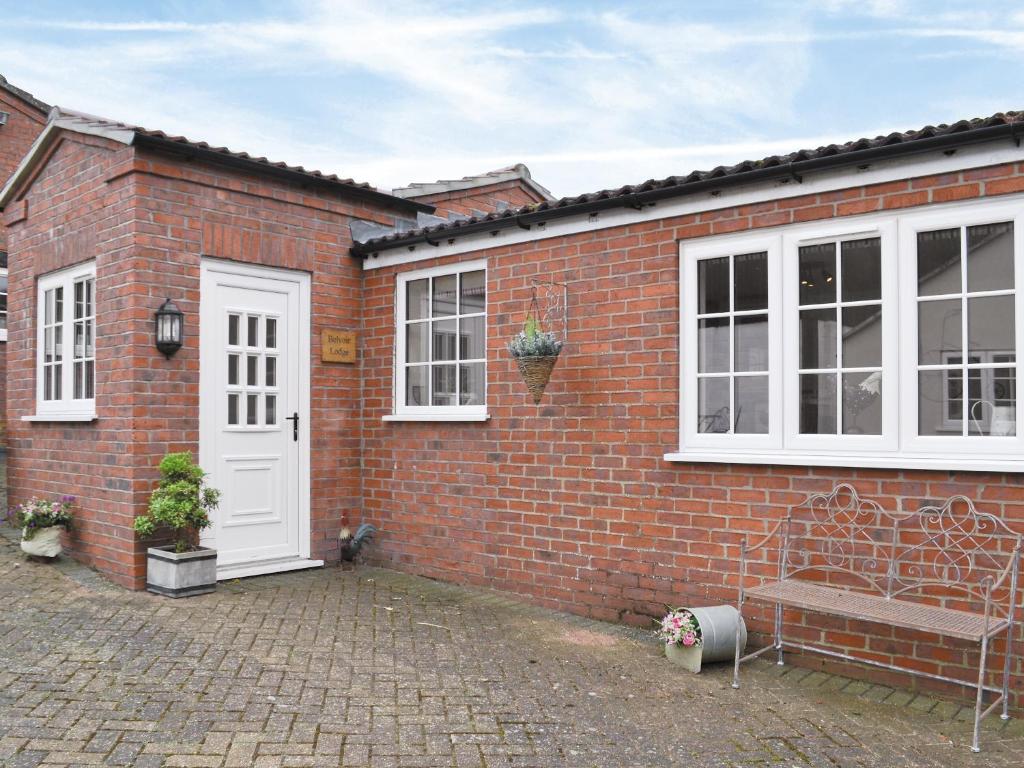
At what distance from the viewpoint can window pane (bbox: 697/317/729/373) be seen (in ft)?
18.7

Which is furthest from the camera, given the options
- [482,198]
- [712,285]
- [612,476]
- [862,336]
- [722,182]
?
[482,198]

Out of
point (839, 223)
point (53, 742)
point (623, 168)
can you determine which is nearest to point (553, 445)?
point (839, 223)

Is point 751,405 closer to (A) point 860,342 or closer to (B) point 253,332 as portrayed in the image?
(A) point 860,342

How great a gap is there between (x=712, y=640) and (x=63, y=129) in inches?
269

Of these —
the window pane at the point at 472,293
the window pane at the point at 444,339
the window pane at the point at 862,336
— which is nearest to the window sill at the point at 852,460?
the window pane at the point at 862,336

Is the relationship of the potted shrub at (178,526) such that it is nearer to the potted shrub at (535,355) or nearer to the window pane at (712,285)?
the potted shrub at (535,355)

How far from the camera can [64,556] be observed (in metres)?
7.43

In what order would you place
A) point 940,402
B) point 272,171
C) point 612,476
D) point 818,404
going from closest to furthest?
point 940,402 < point 818,404 < point 612,476 < point 272,171

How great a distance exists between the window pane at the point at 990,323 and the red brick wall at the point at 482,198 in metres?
6.83

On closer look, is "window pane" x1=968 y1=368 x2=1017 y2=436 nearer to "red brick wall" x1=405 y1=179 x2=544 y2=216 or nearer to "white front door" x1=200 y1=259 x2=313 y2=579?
"white front door" x1=200 y1=259 x2=313 y2=579

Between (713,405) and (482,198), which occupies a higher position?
(482,198)

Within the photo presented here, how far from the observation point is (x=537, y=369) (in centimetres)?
630

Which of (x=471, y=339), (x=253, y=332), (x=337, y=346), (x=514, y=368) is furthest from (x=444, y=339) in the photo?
(x=253, y=332)

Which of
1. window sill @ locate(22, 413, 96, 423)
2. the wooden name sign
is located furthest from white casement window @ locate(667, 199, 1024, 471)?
window sill @ locate(22, 413, 96, 423)
